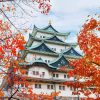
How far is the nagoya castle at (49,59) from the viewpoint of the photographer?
5675 cm

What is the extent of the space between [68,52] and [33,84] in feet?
44.7

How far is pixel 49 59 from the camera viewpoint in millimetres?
64625

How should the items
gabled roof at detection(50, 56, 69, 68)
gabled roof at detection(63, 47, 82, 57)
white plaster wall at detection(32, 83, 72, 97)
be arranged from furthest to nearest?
1. gabled roof at detection(63, 47, 82, 57)
2. gabled roof at detection(50, 56, 69, 68)
3. white plaster wall at detection(32, 83, 72, 97)

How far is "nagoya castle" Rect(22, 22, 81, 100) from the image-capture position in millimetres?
56750

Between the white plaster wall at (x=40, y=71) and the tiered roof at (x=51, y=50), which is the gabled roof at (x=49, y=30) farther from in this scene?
the white plaster wall at (x=40, y=71)

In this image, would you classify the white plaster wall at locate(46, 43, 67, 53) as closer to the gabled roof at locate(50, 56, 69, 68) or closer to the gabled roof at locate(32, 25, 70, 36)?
the gabled roof at locate(32, 25, 70, 36)

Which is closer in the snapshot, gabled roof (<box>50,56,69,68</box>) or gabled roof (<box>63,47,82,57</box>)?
gabled roof (<box>50,56,69,68</box>)

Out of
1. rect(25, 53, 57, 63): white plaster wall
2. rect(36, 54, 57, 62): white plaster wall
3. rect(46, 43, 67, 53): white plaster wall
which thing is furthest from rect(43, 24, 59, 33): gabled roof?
rect(25, 53, 57, 63): white plaster wall

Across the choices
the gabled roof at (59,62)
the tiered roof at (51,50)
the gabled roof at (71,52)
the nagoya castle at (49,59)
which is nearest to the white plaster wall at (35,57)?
the nagoya castle at (49,59)

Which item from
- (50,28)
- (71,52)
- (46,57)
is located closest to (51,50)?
(46,57)

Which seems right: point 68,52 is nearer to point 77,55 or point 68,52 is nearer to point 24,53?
point 77,55

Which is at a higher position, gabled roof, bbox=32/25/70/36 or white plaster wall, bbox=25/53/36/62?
gabled roof, bbox=32/25/70/36

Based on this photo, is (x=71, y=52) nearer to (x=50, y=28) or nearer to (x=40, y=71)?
(x=50, y=28)

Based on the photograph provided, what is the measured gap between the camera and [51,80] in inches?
2237
